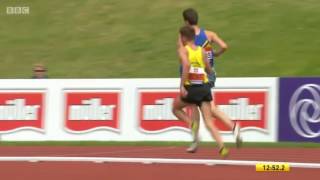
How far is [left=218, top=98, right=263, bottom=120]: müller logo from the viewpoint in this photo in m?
13.2

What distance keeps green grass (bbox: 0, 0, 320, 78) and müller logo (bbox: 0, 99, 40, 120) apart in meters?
6.00

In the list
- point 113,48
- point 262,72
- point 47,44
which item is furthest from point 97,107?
point 47,44

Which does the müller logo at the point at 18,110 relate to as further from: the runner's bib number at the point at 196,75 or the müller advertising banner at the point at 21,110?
the runner's bib number at the point at 196,75

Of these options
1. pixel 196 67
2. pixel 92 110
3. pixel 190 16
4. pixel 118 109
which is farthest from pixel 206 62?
pixel 92 110

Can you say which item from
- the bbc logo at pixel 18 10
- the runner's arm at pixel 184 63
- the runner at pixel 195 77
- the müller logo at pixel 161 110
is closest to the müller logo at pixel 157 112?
the müller logo at pixel 161 110

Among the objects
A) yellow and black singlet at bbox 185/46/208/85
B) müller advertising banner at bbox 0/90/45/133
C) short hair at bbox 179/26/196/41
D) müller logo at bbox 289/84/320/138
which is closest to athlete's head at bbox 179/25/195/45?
short hair at bbox 179/26/196/41

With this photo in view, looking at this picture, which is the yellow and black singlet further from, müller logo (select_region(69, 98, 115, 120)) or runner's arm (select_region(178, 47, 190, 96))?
müller logo (select_region(69, 98, 115, 120))

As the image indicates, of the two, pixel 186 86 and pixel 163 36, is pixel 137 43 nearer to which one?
pixel 163 36

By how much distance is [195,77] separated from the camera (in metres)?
9.23

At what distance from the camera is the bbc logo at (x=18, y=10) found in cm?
2618

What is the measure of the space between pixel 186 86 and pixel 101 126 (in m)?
5.11

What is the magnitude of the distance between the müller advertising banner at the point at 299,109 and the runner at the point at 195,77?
152 inches

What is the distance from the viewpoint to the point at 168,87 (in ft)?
45.3

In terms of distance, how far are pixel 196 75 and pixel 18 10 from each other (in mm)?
18453
